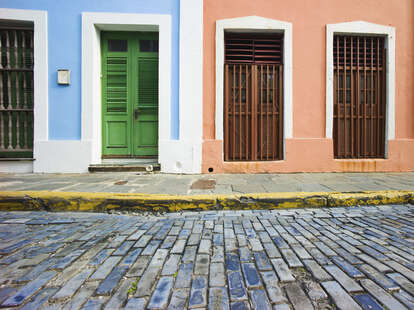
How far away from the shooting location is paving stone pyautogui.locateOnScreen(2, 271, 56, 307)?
1207 mm

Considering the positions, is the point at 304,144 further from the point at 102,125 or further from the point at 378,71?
the point at 102,125

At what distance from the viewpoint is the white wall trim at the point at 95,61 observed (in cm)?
→ 511

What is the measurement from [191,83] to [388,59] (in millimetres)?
5291

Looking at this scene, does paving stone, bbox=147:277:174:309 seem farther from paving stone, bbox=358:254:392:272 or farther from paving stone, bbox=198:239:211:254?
paving stone, bbox=358:254:392:272

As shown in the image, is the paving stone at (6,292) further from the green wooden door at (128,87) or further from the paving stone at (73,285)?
the green wooden door at (128,87)

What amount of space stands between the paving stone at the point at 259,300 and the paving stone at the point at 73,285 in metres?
1.11

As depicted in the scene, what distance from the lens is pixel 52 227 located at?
2.41m

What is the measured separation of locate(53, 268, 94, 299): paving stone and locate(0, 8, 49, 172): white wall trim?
495 centimetres

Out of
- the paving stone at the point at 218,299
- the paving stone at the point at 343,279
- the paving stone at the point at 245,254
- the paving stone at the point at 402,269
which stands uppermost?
the paving stone at the point at 402,269

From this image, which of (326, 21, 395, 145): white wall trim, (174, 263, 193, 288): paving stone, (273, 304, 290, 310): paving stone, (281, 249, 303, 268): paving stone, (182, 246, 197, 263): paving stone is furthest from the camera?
(326, 21, 395, 145): white wall trim

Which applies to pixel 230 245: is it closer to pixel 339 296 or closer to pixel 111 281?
pixel 339 296

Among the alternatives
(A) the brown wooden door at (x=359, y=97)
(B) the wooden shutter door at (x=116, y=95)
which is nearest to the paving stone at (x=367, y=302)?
(A) the brown wooden door at (x=359, y=97)

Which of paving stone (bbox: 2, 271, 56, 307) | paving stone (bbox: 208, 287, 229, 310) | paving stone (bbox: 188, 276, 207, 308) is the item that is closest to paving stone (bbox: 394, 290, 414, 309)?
paving stone (bbox: 208, 287, 229, 310)

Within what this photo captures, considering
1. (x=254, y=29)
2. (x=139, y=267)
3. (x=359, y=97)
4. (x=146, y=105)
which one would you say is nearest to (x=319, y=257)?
(x=139, y=267)
